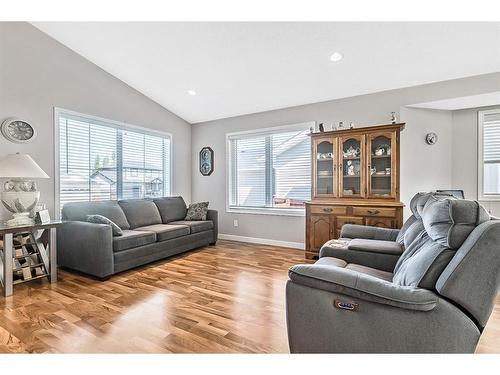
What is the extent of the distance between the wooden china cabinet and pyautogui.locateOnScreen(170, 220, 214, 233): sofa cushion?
5.61 feet

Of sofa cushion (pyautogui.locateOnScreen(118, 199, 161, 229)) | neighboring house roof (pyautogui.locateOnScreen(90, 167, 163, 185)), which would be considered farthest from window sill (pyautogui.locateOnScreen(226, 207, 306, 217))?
neighboring house roof (pyautogui.locateOnScreen(90, 167, 163, 185))

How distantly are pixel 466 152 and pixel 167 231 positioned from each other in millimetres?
4415

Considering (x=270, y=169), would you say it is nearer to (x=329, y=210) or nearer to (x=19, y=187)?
(x=329, y=210)

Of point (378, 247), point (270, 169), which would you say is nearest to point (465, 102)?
point (378, 247)

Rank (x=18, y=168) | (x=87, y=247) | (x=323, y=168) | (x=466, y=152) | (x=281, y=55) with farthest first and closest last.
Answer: (x=323, y=168), (x=466, y=152), (x=281, y=55), (x=87, y=247), (x=18, y=168)

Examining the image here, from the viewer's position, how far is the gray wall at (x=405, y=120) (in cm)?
340

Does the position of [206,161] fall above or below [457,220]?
above

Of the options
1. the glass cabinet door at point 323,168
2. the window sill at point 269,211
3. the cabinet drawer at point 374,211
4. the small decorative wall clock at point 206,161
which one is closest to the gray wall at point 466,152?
the cabinet drawer at point 374,211

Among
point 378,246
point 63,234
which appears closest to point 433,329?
point 378,246

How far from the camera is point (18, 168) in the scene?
2.73m

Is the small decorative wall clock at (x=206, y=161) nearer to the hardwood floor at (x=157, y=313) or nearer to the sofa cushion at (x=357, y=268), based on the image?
the hardwood floor at (x=157, y=313)

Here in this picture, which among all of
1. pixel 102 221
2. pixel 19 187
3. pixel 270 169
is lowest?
pixel 102 221

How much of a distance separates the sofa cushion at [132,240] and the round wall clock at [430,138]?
407 centimetres
